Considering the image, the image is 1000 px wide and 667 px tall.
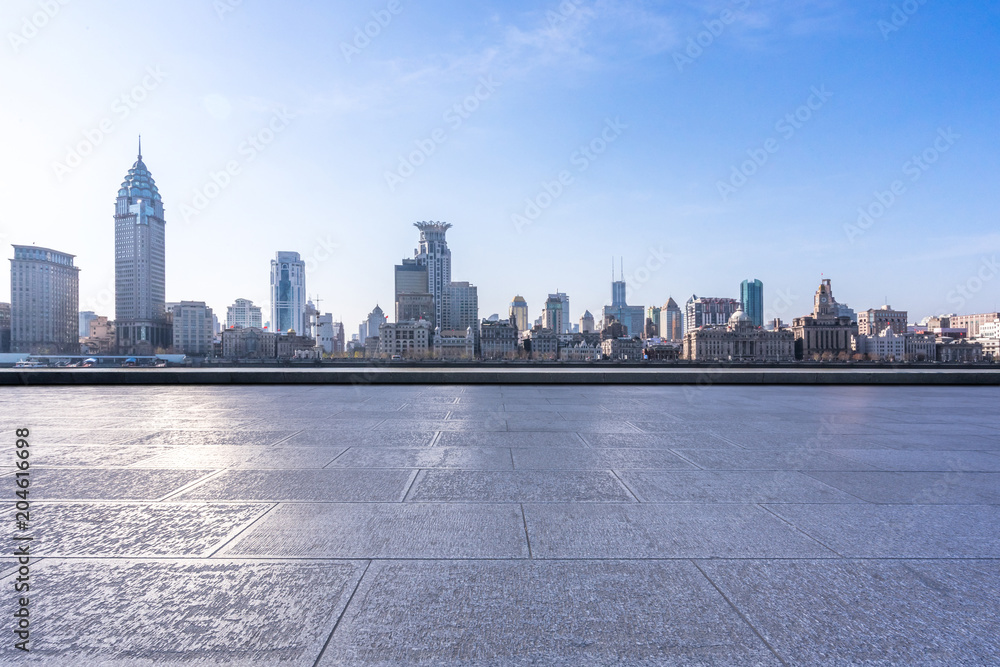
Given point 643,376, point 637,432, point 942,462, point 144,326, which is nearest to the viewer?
point 942,462

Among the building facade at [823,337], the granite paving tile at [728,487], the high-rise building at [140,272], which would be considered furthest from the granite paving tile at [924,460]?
the high-rise building at [140,272]

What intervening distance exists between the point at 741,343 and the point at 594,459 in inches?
7341

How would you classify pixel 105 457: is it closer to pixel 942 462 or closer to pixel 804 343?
pixel 942 462

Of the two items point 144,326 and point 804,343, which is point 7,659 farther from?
point 804,343

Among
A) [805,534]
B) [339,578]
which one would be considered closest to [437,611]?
[339,578]

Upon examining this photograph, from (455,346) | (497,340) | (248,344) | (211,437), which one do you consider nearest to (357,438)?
(211,437)

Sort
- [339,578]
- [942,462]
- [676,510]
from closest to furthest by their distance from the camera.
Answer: [339,578] → [676,510] → [942,462]

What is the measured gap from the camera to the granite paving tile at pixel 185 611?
2.41 m

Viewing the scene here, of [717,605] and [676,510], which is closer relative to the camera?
[717,605]

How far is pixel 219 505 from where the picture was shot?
4.48 metres

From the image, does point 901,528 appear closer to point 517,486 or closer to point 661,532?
point 661,532

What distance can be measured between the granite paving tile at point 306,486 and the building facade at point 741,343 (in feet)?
583

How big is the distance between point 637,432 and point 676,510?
12.7 feet

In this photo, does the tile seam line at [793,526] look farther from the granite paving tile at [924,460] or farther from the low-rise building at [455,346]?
the low-rise building at [455,346]
